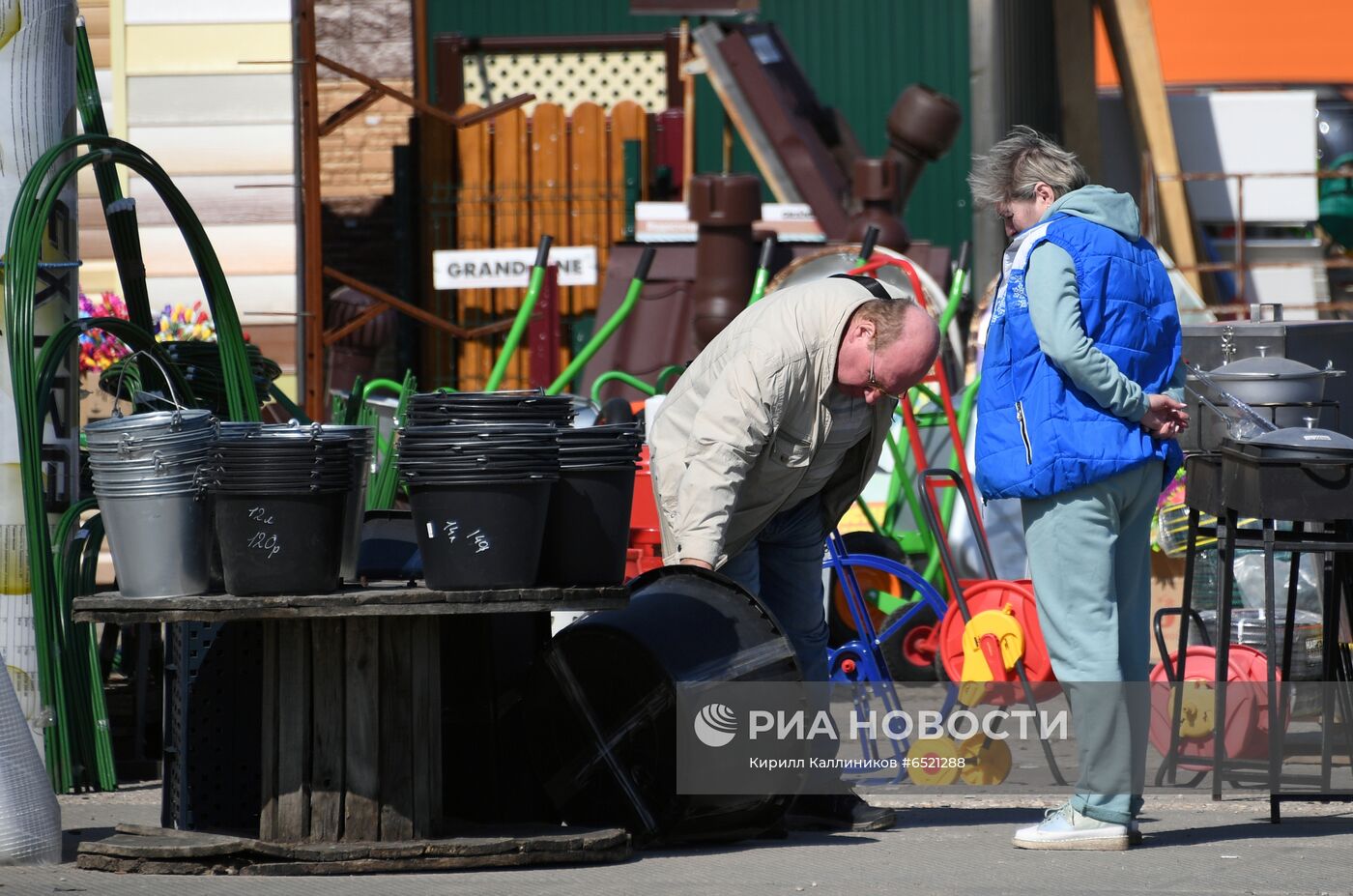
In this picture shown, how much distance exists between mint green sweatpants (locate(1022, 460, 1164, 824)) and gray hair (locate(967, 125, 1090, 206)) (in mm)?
735

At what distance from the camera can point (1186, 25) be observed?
15586 mm

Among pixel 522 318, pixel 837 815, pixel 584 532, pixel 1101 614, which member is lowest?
pixel 837 815

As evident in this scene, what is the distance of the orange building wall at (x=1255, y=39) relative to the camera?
15164 mm

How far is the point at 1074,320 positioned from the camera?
4.22 m

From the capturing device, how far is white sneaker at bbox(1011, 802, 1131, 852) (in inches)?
171

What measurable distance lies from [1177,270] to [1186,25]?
19.4ft

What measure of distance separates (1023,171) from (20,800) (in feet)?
9.14

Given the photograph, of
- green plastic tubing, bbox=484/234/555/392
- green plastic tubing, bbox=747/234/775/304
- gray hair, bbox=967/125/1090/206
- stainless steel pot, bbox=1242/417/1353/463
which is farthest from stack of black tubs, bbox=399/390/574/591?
green plastic tubing, bbox=747/234/775/304

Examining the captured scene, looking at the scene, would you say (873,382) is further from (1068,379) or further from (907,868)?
(907,868)

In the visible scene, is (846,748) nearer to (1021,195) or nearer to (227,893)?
(1021,195)

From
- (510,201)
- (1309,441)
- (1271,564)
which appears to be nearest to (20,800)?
(1271,564)

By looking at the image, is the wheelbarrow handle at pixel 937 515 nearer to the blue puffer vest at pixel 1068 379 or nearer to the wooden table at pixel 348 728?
the blue puffer vest at pixel 1068 379

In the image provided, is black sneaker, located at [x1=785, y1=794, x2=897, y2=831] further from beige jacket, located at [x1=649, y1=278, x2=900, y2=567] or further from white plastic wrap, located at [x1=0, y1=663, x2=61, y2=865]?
white plastic wrap, located at [x1=0, y1=663, x2=61, y2=865]

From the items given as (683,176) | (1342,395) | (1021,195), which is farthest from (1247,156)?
(1021,195)
